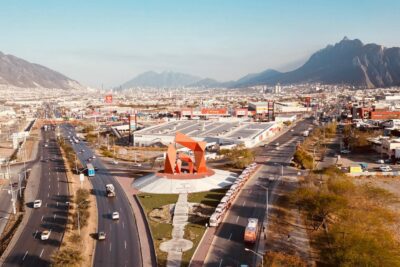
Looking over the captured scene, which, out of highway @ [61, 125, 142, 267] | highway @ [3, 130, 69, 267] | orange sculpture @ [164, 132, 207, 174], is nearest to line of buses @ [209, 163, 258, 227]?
orange sculpture @ [164, 132, 207, 174]

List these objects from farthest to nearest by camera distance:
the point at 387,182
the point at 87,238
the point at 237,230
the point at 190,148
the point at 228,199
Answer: the point at 387,182, the point at 190,148, the point at 228,199, the point at 237,230, the point at 87,238

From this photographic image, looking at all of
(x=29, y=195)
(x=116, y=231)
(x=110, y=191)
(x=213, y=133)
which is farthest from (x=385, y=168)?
(x=29, y=195)

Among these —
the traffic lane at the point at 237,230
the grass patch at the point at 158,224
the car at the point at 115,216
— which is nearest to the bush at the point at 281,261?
the traffic lane at the point at 237,230

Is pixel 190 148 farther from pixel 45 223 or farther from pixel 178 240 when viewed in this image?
pixel 45 223

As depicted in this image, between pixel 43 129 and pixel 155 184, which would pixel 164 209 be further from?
pixel 43 129

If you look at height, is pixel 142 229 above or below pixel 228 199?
below

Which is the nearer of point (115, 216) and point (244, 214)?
point (115, 216)

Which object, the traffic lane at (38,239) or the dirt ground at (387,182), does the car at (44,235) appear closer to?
the traffic lane at (38,239)
